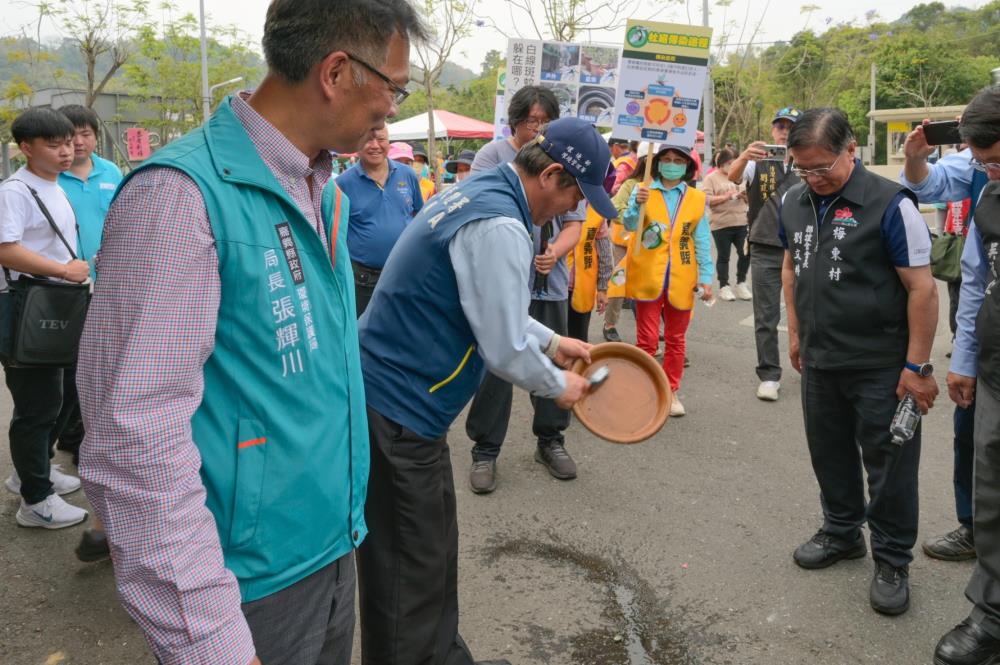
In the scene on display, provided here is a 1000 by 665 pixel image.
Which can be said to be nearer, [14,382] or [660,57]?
[14,382]

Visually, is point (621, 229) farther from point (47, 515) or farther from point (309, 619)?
point (309, 619)

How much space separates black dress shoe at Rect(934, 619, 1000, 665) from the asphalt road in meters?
0.12

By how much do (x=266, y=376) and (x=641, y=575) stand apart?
8.65 ft

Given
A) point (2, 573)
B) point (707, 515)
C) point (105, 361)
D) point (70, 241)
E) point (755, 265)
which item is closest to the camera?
point (105, 361)

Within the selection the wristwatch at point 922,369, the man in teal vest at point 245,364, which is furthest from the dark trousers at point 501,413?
the man in teal vest at point 245,364

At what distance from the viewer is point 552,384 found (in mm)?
2367

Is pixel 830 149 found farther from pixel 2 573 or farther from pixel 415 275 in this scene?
pixel 2 573

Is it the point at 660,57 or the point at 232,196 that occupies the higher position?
the point at 660,57

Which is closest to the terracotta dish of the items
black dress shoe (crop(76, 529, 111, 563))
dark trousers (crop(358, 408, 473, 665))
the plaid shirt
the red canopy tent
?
dark trousers (crop(358, 408, 473, 665))

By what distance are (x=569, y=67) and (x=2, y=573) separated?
6690mm

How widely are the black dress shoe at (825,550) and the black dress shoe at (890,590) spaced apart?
254 mm

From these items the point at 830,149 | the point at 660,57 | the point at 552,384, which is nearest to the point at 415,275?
the point at 552,384

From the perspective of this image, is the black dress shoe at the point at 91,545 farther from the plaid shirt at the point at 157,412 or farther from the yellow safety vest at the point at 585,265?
the yellow safety vest at the point at 585,265

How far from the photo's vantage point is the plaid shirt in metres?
1.15
